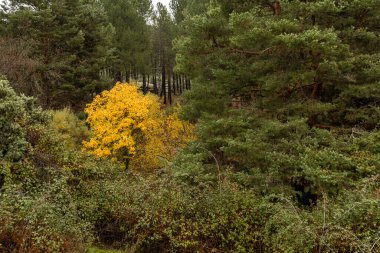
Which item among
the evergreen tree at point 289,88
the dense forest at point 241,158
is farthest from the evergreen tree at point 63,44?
the evergreen tree at point 289,88

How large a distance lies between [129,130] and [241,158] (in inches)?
282

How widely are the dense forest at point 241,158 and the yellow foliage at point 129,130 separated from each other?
156 mm

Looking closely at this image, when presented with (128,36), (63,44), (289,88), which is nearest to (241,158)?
(289,88)

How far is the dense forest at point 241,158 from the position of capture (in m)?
5.62

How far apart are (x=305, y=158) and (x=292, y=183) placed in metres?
1.41

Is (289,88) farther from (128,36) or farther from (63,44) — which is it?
(128,36)

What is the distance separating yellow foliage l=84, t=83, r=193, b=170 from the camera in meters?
14.8

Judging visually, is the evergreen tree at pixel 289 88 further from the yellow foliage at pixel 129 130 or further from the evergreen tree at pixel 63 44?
the evergreen tree at pixel 63 44

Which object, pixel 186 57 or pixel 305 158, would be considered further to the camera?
pixel 186 57

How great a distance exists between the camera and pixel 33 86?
18.6 meters

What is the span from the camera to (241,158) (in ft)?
31.6

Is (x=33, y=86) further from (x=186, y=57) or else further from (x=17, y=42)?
(x=186, y=57)

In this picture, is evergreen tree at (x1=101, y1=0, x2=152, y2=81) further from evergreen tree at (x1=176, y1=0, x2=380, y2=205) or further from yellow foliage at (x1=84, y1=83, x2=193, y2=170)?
evergreen tree at (x1=176, y1=0, x2=380, y2=205)

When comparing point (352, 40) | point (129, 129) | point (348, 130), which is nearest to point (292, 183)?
point (348, 130)
